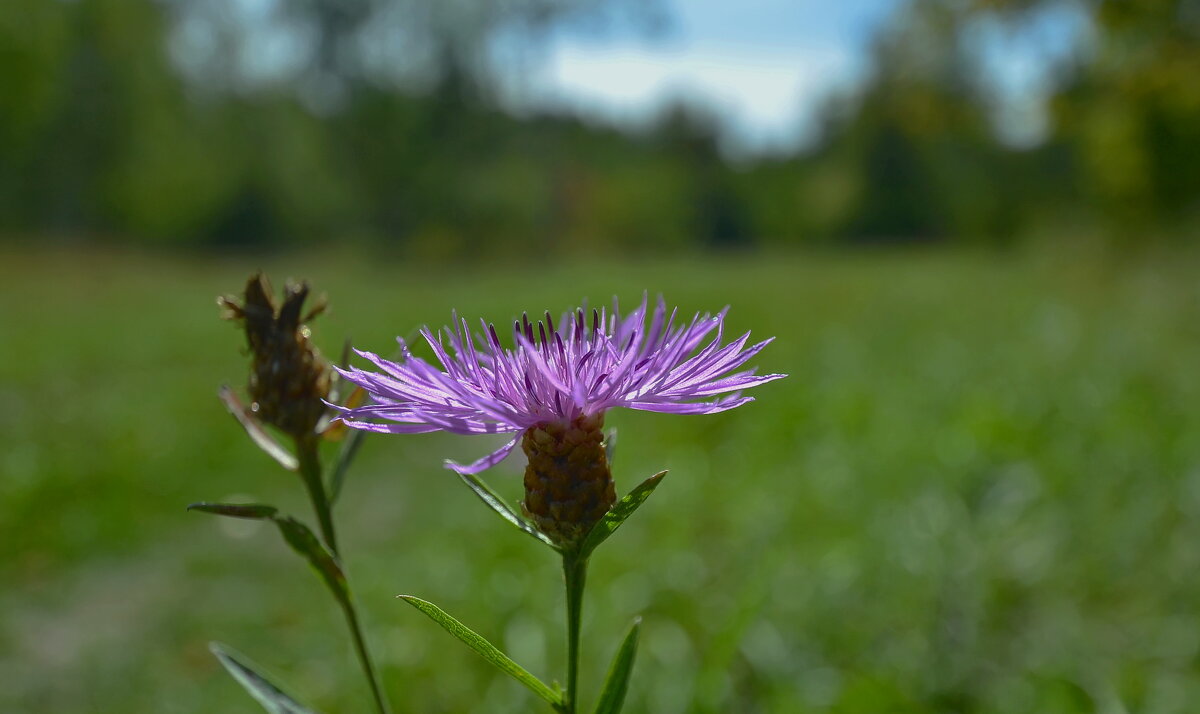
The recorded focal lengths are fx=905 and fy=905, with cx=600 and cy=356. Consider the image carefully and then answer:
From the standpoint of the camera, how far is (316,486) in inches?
34.1

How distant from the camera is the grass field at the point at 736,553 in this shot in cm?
206

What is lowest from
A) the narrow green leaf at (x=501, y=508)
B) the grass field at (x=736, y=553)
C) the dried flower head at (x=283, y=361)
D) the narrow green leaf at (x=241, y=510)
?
the grass field at (x=736, y=553)

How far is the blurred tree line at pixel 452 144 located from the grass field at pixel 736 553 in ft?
23.2

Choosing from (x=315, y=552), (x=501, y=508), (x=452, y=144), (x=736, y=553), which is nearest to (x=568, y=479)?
(x=501, y=508)

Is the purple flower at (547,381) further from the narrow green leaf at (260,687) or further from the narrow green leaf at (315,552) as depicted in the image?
the narrow green leaf at (260,687)

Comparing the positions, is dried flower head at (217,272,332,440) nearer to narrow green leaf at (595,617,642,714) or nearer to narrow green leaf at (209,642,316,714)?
narrow green leaf at (209,642,316,714)

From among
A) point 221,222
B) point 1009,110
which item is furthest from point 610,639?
point 221,222

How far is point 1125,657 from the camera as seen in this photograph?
2.05m

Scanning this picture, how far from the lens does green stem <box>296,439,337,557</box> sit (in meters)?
0.84

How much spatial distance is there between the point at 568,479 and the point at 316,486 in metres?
0.28

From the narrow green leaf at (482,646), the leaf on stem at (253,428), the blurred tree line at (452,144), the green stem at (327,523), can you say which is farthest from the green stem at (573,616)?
the blurred tree line at (452,144)

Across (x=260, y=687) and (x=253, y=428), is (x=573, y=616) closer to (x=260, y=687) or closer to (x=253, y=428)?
(x=260, y=687)

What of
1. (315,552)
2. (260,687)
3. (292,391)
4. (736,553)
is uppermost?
(292,391)

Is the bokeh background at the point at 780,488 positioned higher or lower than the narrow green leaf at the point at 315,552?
lower
